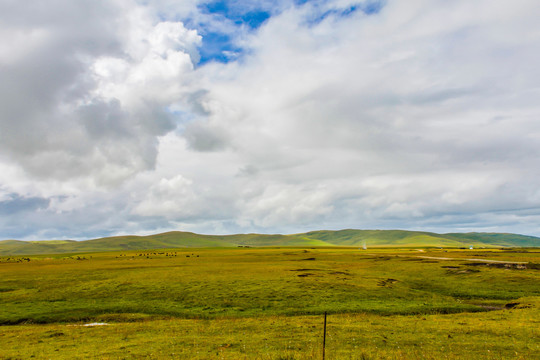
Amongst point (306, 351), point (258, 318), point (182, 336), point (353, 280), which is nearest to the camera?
point (306, 351)

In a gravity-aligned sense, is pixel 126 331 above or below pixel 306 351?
below

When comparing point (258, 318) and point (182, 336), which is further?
point (258, 318)

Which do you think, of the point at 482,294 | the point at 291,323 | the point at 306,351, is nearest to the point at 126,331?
the point at 291,323

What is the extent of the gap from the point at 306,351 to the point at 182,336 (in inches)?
505

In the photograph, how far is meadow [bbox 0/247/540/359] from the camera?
2331cm

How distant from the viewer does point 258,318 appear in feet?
119

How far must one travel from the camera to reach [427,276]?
65812mm

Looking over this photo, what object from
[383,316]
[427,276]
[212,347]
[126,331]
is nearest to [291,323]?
[212,347]

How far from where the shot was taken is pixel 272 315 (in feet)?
125

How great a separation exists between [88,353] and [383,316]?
102ft

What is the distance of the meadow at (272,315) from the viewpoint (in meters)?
23.3

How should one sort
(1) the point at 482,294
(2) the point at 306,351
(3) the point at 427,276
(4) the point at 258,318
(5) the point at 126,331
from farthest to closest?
(3) the point at 427,276 < (1) the point at 482,294 < (4) the point at 258,318 < (5) the point at 126,331 < (2) the point at 306,351

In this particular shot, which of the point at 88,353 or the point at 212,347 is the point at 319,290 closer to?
the point at 212,347

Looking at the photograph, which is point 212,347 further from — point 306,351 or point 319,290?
point 319,290
